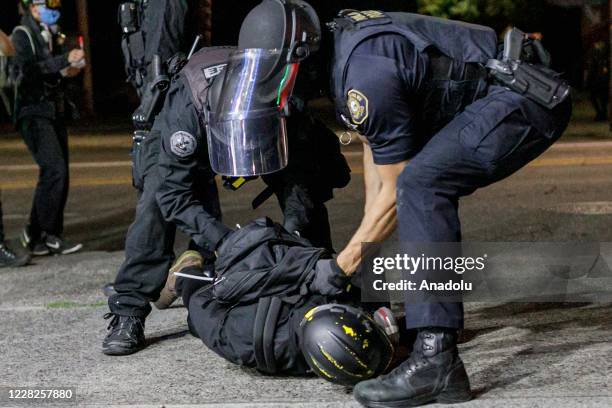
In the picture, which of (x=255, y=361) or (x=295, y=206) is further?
(x=295, y=206)

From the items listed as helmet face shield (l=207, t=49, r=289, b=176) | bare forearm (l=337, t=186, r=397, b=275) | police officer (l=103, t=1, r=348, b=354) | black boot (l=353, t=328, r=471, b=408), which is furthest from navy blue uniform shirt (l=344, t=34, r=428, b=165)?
black boot (l=353, t=328, r=471, b=408)

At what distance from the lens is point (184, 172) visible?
4.38 metres

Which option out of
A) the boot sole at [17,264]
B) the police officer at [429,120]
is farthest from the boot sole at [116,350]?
the boot sole at [17,264]

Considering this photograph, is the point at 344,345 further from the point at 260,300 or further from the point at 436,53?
the point at 436,53

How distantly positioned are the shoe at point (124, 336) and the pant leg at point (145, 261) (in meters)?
0.03

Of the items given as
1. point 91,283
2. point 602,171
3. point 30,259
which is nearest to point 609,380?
point 91,283

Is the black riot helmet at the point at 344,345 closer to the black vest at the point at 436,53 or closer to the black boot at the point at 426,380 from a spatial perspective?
the black boot at the point at 426,380

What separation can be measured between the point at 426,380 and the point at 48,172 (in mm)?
4075

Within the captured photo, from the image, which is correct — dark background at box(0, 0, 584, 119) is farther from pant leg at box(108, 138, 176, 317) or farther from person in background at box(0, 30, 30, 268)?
pant leg at box(108, 138, 176, 317)

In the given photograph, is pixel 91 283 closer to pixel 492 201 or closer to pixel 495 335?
pixel 495 335

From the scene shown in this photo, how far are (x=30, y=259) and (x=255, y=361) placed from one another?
3095mm

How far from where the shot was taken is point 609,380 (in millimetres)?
3826

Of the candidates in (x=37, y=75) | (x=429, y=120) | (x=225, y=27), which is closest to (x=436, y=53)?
(x=429, y=120)

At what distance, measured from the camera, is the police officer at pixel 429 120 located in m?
3.59
